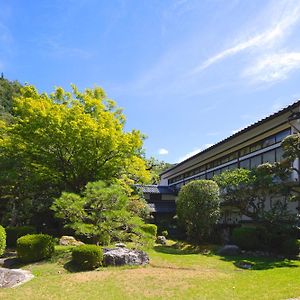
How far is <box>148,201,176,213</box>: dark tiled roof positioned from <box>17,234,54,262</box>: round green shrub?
20.4m

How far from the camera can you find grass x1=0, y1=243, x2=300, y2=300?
949 cm

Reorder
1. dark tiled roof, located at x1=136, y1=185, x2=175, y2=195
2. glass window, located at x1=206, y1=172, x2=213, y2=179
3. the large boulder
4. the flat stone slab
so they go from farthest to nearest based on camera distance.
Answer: dark tiled roof, located at x1=136, y1=185, x2=175, y2=195 → glass window, located at x1=206, y1=172, x2=213, y2=179 → the large boulder → the flat stone slab

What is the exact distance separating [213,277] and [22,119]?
1349 cm

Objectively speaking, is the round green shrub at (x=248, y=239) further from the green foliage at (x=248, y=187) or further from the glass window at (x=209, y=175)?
the glass window at (x=209, y=175)

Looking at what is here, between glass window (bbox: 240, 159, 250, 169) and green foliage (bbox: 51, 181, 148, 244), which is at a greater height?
glass window (bbox: 240, 159, 250, 169)

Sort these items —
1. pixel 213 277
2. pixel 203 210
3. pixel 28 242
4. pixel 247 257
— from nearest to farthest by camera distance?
pixel 213 277 < pixel 28 242 < pixel 247 257 < pixel 203 210

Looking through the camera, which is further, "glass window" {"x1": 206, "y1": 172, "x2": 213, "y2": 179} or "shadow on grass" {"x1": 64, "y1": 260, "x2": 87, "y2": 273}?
"glass window" {"x1": 206, "y1": 172, "x2": 213, "y2": 179}

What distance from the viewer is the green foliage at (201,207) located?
20.4 metres

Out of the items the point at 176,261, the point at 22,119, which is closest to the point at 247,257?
the point at 176,261

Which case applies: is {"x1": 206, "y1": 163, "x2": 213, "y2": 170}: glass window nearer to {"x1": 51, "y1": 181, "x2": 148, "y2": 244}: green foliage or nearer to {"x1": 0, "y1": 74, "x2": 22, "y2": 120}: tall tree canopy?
{"x1": 51, "y1": 181, "x2": 148, "y2": 244}: green foliage

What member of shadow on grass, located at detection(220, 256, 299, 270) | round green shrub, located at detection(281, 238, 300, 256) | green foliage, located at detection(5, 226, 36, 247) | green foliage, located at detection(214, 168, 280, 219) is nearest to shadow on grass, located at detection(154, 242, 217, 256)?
shadow on grass, located at detection(220, 256, 299, 270)

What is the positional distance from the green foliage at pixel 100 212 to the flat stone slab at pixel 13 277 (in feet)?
9.49

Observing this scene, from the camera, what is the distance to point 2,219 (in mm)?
24734

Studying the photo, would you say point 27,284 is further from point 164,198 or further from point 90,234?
point 164,198
